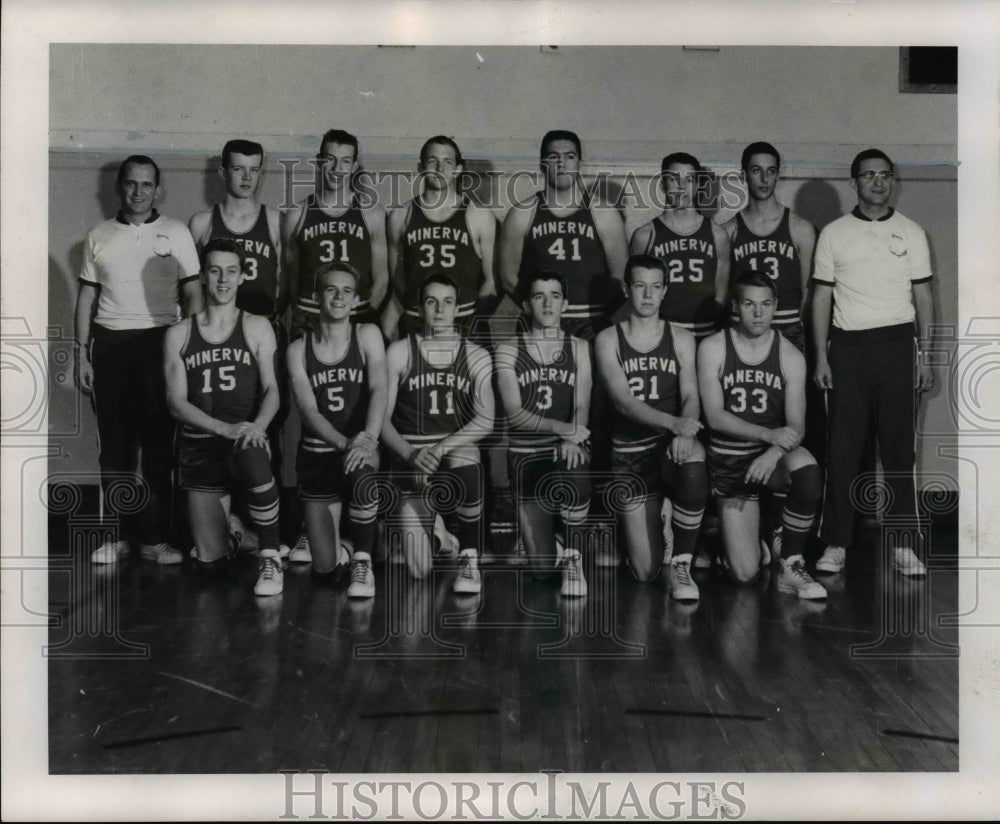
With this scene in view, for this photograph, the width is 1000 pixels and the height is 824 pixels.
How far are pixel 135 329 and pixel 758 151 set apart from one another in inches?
83.9

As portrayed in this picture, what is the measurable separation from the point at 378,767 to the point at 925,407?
204 cm

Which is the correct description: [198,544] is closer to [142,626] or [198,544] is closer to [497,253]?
[142,626]

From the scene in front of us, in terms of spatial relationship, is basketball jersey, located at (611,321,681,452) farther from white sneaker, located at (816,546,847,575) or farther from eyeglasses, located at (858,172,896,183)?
eyeglasses, located at (858,172,896,183)

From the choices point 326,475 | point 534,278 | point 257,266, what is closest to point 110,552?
point 326,475

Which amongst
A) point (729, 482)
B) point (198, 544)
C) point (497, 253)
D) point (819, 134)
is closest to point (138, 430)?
point (198, 544)

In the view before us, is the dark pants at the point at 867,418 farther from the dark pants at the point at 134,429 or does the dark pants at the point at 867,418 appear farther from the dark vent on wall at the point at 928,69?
the dark pants at the point at 134,429

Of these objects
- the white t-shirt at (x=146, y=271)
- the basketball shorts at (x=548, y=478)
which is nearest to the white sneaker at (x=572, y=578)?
the basketball shorts at (x=548, y=478)

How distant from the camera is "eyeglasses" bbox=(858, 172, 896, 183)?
10.4 ft

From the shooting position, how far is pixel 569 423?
317 centimetres

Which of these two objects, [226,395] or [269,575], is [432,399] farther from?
[269,575]

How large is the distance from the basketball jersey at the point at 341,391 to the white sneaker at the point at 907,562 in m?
1.79

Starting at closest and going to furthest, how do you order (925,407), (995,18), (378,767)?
(378,767), (995,18), (925,407)

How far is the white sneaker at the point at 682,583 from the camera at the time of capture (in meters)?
3.19

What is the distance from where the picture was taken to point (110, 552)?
3129mm
